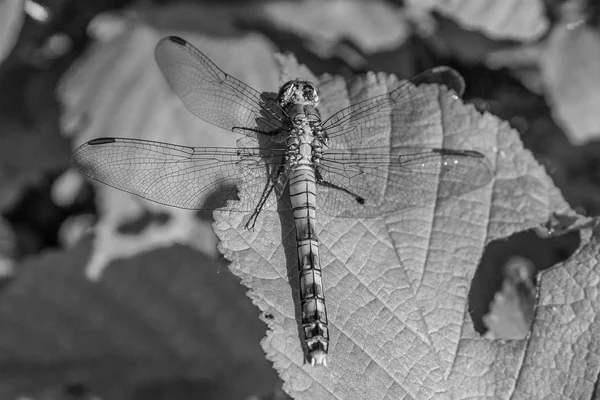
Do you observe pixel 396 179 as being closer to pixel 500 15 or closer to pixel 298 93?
pixel 298 93

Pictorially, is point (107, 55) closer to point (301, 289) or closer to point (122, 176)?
point (122, 176)

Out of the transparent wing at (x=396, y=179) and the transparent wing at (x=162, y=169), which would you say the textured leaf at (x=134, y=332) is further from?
the transparent wing at (x=396, y=179)

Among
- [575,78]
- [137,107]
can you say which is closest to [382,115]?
[137,107]

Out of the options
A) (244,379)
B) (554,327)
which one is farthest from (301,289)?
(244,379)

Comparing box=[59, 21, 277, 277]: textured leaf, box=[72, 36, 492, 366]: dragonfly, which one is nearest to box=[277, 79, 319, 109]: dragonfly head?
box=[72, 36, 492, 366]: dragonfly

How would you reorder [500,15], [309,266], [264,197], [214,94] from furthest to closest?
[500,15] → [214,94] → [264,197] → [309,266]

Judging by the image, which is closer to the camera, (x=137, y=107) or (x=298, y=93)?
(x=298, y=93)

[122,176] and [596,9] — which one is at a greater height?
[596,9]

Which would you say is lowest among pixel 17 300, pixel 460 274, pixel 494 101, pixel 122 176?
pixel 460 274
